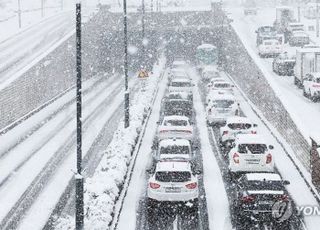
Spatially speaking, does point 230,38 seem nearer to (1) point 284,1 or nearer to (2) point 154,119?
(2) point 154,119

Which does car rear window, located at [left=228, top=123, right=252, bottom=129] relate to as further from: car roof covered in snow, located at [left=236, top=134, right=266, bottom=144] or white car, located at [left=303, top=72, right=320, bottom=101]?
white car, located at [left=303, top=72, right=320, bottom=101]

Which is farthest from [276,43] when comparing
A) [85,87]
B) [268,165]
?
[268,165]

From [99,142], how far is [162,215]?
43.2 ft

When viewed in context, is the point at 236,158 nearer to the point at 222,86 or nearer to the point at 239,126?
the point at 239,126

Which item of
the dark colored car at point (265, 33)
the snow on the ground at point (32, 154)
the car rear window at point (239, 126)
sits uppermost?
the dark colored car at point (265, 33)

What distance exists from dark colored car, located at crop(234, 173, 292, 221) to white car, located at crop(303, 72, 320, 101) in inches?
806

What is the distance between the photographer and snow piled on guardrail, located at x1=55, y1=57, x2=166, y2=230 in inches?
714

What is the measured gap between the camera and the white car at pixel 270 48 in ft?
186

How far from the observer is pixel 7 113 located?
36.5 meters

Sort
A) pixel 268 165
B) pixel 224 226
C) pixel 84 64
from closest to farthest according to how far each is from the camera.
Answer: pixel 224 226 → pixel 268 165 → pixel 84 64

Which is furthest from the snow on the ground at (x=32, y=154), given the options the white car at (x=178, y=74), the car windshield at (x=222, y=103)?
the white car at (x=178, y=74)

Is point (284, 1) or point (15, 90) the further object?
point (284, 1)

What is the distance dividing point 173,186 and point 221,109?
16034 mm

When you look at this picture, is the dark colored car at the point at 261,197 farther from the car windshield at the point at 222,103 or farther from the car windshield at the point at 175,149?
the car windshield at the point at 222,103
